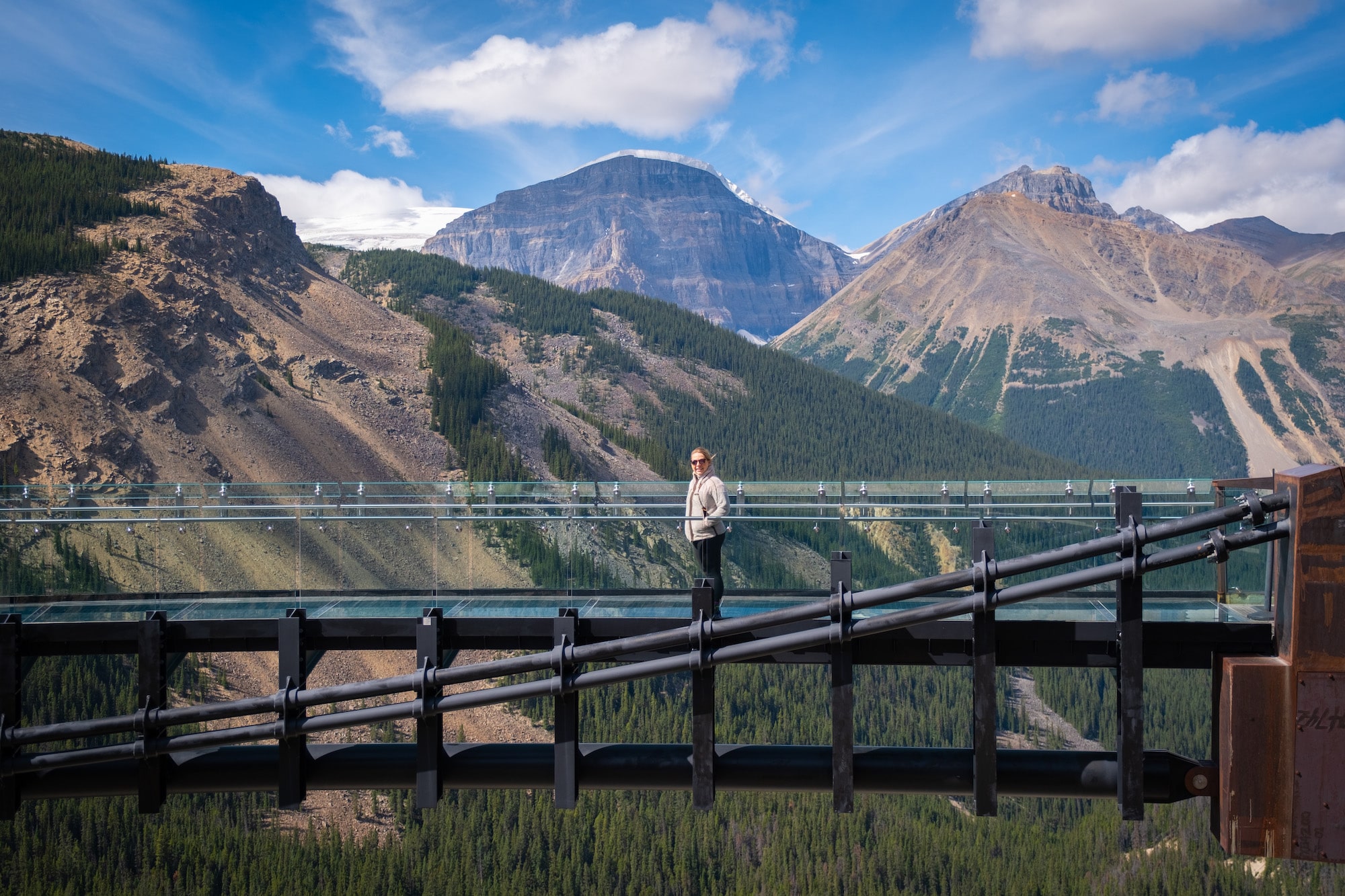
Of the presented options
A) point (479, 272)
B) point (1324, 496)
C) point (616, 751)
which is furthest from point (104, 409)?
point (479, 272)

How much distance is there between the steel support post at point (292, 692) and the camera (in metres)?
11.6

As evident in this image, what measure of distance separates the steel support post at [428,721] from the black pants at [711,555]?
3.27m

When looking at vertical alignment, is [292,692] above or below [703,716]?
above

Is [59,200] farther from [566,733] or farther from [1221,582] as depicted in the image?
[1221,582]

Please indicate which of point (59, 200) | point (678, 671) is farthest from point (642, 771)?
point (59, 200)

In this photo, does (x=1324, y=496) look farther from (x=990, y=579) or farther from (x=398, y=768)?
(x=398, y=768)

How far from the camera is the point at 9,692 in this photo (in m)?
12.2

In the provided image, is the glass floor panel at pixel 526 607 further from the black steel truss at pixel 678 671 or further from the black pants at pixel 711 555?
the black pants at pixel 711 555

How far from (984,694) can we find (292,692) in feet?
25.1

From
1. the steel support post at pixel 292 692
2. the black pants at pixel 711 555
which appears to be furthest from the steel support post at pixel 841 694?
the steel support post at pixel 292 692

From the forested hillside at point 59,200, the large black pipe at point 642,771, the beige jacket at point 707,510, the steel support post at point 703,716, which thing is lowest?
the large black pipe at point 642,771

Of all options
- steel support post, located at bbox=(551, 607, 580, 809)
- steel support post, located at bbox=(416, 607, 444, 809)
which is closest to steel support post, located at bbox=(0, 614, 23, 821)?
steel support post, located at bbox=(416, 607, 444, 809)

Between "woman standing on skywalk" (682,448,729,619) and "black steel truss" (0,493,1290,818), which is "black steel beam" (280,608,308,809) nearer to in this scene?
"black steel truss" (0,493,1290,818)

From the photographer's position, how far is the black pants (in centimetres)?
1285
